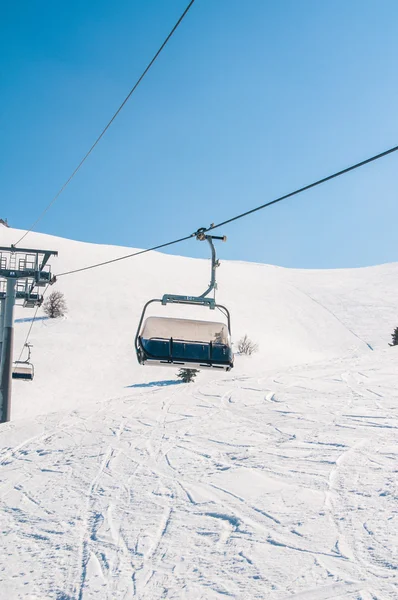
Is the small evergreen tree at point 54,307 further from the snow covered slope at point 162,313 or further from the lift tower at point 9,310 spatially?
the lift tower at point 9,310

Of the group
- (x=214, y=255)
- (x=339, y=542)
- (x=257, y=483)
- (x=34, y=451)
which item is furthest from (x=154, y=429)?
(x=339, y=542)

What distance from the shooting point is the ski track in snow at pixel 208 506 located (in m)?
5.55

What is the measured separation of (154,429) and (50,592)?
7.99 metres

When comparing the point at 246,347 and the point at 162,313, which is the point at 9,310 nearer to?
the point at 246,347

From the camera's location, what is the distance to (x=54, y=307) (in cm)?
4219

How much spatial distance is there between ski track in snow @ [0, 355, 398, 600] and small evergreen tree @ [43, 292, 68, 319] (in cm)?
2805

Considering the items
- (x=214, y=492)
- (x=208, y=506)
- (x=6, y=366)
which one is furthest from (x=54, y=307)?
(x=208, y=506)

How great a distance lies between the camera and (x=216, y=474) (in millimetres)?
9273

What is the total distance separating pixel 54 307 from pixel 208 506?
36391 mm

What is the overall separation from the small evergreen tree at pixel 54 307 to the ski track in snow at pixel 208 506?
28.1 meters

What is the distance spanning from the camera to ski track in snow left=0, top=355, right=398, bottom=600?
555 centimetres

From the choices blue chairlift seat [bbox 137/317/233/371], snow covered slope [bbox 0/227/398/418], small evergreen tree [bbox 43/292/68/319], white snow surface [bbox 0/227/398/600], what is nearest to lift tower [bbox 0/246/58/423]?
white snow surface [bbox 0/227/398/600]

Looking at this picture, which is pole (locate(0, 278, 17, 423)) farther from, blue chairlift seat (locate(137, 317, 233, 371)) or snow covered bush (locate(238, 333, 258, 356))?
snow covered bush (locate(238, 333, 258, 356))

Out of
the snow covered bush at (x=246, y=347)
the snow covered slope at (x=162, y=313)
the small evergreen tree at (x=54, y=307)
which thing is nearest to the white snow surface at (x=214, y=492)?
the snow covered slope at (x=162, y=313)
